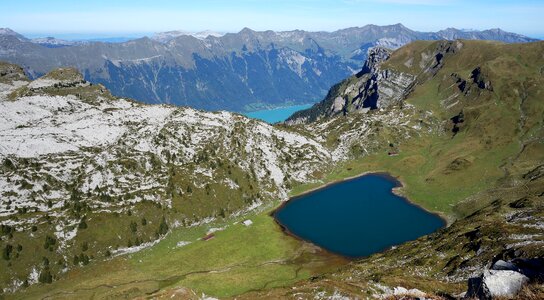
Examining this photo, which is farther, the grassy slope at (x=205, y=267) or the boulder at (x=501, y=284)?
the grassy slope at (x=205, y=267)

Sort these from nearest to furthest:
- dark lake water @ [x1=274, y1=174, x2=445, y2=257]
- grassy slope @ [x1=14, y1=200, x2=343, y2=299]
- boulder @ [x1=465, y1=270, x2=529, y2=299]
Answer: boulder @ [x1=465, y1=270, x2=529, y2=299] → grassy slope @ [x1=14, y1=200, x2=343, y2=299] → dark lake water @ [x1=274, y1=174, x2=445, y2=257]

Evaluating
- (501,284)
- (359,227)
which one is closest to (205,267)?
(359,227)

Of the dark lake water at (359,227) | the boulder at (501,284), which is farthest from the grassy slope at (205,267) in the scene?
the boulder at (501,284)

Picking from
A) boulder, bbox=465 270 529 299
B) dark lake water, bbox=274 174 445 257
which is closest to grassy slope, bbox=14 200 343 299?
dark lake water, bbox=274 174 445 257

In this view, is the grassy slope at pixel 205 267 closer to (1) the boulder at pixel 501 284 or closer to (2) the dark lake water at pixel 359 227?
(2) the dark lake water at pixel 359 227

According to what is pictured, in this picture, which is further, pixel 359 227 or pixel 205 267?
pixel 359 227

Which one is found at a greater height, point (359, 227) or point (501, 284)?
point (501, 284)

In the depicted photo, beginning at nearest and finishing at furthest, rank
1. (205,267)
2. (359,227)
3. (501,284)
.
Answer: (501,284) < (205,267) < (359,227)

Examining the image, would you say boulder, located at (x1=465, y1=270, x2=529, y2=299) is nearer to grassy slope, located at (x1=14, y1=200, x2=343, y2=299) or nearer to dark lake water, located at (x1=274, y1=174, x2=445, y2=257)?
grassy slope, located at (x1=14, y1=200, x2=343, y2=299)

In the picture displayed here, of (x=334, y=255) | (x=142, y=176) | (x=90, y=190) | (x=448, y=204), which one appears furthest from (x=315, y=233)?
(x=90, y=190)

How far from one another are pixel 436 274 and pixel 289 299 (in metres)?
46.7

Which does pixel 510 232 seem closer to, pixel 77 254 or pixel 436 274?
pixel 436 274

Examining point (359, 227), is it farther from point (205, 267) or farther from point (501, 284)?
point (501, 284)

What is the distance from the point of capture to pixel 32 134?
196 metres
